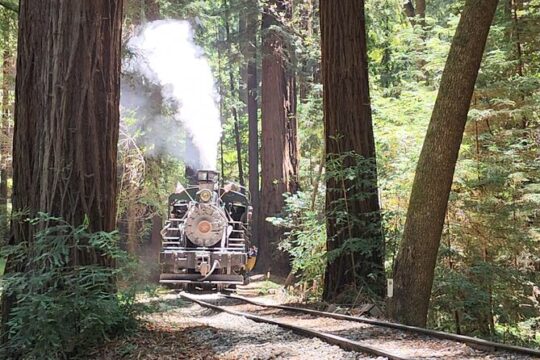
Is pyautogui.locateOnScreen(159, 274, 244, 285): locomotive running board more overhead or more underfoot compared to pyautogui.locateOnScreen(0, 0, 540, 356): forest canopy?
more underfoot

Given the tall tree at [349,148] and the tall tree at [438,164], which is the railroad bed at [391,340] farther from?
the tall tree at [349,148]

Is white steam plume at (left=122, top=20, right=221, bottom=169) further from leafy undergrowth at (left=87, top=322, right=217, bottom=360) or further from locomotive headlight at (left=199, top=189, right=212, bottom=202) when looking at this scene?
leafy undergrowth at (left=87, top=322, right=217, bottom=360)

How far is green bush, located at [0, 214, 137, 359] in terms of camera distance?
4527 mm

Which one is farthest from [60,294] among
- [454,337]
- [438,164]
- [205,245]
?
[205,245]

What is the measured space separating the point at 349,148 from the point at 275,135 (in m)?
7.61

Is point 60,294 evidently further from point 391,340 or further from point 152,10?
point 152,10

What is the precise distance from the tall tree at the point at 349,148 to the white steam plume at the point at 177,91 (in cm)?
684

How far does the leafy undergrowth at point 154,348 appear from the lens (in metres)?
4.72

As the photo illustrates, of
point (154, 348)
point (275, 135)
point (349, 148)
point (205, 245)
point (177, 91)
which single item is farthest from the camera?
point (177, 91)

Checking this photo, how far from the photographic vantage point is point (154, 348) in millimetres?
4957

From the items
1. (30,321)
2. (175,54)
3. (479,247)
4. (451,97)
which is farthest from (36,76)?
(175,54)

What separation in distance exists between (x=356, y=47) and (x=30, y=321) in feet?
21.8

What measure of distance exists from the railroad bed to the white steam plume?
30.5 ft

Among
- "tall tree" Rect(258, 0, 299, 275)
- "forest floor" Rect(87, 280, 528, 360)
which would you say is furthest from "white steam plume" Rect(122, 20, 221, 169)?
"forest floor" Rect(87, 280, 528, 360)
